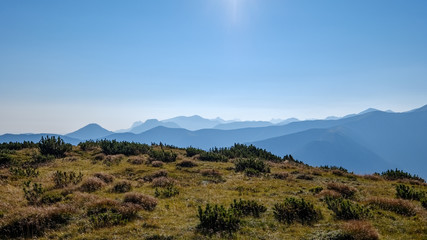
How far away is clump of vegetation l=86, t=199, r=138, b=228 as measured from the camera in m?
10.6

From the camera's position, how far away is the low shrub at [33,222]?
9555 millimetres

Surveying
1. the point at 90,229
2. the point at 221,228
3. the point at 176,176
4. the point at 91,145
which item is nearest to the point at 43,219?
the point at 90,229

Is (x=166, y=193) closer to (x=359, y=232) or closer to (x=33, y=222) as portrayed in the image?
(x=33, y=222)

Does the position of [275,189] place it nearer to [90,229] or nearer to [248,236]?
[248,236]

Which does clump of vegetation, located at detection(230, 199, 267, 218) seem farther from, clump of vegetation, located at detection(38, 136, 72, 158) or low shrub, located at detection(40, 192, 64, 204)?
clump of vegetation, located at detection(38, 136, 72, 158)

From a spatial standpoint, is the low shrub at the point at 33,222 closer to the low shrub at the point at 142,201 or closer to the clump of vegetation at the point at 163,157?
the low shrub at the point at 142,201

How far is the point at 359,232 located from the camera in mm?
9148

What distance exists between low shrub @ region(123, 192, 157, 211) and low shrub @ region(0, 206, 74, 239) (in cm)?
321

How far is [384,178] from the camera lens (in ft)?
87.2

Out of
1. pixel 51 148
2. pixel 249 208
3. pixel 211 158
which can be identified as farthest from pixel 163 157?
pixel 249 208

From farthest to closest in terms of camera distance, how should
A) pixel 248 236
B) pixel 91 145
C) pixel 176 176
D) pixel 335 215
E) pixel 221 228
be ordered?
pixel 91 145, pixel 176 176, pixel 335 215, pixel 221 228, pixel 248 236

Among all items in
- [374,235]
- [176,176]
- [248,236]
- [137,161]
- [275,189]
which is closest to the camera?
[374,235]

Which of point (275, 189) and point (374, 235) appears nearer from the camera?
point (374, 235)

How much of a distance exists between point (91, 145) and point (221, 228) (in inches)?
1437
